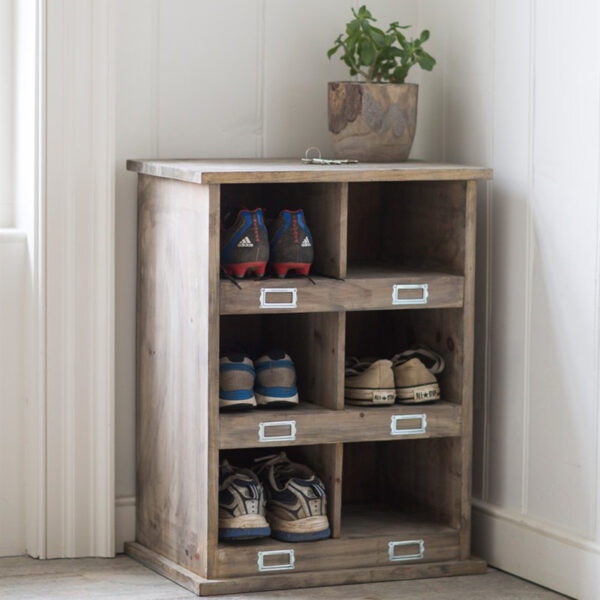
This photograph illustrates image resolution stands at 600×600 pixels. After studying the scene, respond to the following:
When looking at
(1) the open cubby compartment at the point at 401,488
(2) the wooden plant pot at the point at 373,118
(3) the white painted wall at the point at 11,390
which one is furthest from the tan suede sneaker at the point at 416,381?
(3) the white painted wall at the point at 11,390

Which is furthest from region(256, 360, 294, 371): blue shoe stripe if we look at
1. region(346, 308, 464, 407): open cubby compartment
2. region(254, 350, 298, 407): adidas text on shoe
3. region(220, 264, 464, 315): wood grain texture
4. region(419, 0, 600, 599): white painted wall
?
region(419, 0, 600, 599): white painted wall

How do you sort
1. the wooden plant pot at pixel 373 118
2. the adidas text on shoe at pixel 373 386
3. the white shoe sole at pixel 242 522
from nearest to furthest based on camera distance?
the white shoe sole at pixel 242 522
the adidas text on shoe at pixel 373 386
the wooden plant pot at pixel 373 118

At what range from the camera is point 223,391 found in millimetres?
2533

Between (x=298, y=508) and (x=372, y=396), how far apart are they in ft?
0.93

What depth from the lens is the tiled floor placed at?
2521 millimetres

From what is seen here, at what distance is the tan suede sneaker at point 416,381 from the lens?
2.69 metres

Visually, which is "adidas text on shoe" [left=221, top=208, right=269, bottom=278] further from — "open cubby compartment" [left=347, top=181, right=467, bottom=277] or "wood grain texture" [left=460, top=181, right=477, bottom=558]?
"wood grain texture" [left=460, top=181, right=477, bottom=558]

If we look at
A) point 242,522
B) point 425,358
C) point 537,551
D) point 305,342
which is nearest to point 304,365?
point 305,342

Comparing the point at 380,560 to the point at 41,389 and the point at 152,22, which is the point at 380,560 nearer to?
the point at 41,389

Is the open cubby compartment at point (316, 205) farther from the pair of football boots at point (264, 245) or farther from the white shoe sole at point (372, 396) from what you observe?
the white shoe sole at point (372, 396)

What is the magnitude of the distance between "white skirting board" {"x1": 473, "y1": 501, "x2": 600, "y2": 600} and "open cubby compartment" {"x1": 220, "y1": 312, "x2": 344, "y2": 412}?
1.58 ft

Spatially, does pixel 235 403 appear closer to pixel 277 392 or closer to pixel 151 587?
pixel 277 392

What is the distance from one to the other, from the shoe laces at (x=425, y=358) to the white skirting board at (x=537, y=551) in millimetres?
338

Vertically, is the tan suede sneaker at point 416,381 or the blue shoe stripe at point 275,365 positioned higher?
A: the blue shoe stripe at point 275,365
